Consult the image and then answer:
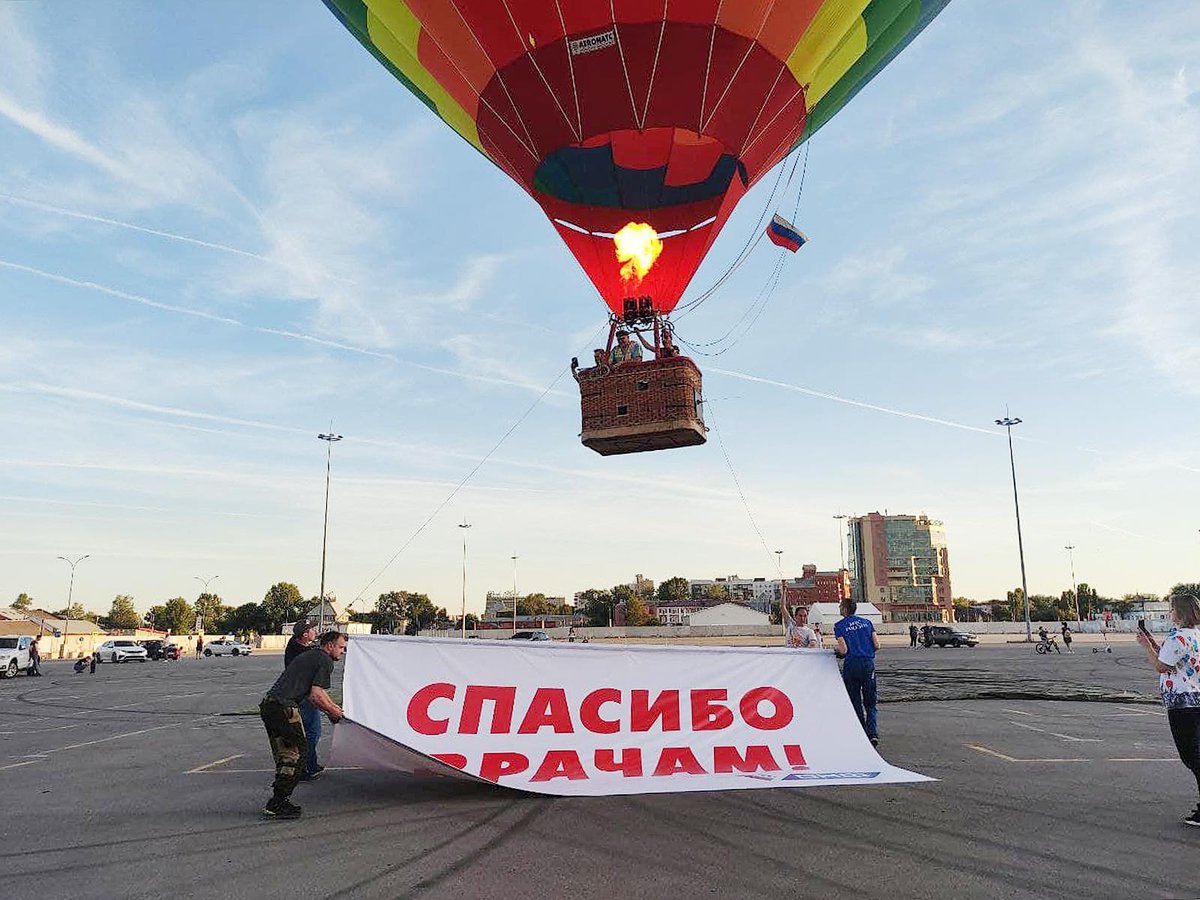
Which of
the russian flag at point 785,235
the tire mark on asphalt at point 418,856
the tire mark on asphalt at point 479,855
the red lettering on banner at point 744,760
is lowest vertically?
the tire mark on asphalt at point 418,856

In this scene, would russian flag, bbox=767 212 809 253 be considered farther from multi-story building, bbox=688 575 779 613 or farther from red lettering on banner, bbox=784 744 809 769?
multi-story building, bbox=688 575 779 613

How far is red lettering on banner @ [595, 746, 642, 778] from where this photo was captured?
7.31 metres

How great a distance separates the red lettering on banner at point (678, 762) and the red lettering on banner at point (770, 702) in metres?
0.74

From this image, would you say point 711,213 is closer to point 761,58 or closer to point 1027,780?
point 761,58

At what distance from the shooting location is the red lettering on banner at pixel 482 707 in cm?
740

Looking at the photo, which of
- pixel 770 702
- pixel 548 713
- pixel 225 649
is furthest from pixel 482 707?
pixel 225 649

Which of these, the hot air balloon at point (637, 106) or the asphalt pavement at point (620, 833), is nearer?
the asphalt pavement at point (620, 833)

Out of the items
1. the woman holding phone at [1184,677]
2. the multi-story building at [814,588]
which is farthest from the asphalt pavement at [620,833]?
the multi-story building at [814,588]

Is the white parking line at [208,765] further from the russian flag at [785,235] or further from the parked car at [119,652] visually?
the parked car at [119,652]

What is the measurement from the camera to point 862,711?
10.0 meters

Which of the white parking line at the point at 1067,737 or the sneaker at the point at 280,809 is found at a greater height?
the sneaker at the point at 280,809

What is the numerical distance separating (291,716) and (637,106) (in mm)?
9738

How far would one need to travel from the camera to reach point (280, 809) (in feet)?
21.5

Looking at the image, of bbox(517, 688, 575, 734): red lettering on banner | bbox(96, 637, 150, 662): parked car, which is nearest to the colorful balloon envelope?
bbox(517, 688, 575, 734): red lettering on banner
